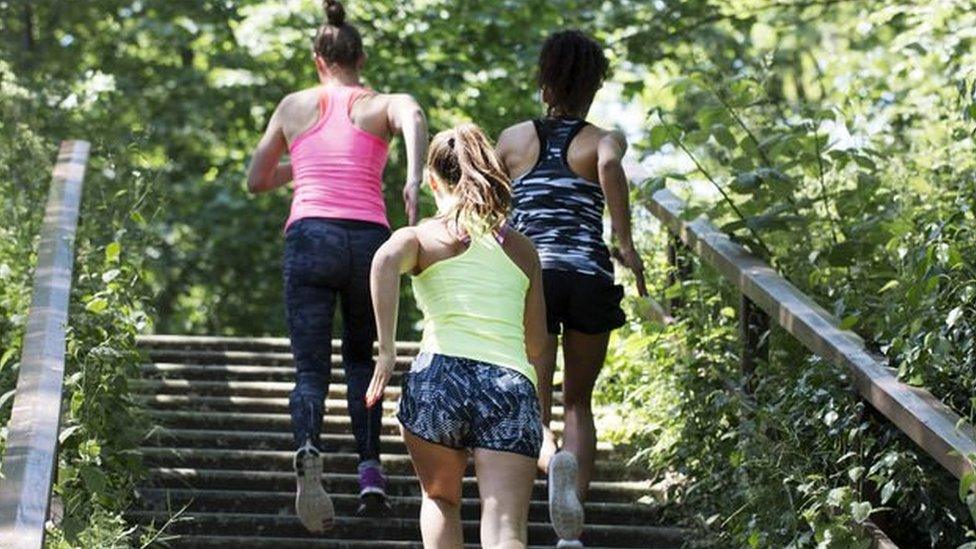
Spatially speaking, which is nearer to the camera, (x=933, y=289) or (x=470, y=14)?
(x=933, y=289)

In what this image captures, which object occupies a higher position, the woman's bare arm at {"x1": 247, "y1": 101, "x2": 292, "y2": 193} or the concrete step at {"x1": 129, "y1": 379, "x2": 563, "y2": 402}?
the woman's bare arm at {"x1": 247, "y1": 101, "x2": 292, "y2": 193}

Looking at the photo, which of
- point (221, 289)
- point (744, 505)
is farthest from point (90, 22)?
point (744, 505)

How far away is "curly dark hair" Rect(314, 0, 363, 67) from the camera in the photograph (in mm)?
7445

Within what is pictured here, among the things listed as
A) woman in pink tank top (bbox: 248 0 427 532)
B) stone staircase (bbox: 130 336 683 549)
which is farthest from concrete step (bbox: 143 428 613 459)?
woman in pink tank top (bbox: 248 0 427 532)

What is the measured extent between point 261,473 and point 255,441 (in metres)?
0.43

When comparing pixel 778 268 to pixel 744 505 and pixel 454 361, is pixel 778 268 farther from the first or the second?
pixel 454 361

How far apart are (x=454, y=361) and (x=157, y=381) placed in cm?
348

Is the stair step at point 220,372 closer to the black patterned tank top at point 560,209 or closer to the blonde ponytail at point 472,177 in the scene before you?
the black patterned tank top at point 560,209

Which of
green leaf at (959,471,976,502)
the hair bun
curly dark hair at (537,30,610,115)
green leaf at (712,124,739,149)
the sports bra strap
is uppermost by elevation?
the hair bun

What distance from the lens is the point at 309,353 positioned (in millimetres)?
7176

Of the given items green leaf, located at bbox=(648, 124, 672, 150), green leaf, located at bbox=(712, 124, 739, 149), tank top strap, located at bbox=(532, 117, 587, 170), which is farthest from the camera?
green leaf, located at bbox=(712, 124, 739, 149)

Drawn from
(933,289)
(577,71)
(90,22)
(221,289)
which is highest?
(577,71)

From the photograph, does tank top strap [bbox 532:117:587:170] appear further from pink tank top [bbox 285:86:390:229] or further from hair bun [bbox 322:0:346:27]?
hair bun [bbox 322:0:346:27]

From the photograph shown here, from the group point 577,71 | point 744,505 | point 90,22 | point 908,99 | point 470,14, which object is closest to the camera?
point 744,505
